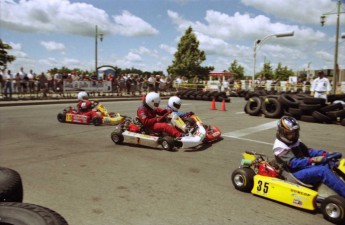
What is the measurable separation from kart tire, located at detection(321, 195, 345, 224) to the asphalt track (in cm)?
11

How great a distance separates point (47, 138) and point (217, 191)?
17.9 ft

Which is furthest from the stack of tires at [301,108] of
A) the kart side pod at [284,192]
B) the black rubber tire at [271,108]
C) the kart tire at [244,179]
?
the kart side pod at [284,192]

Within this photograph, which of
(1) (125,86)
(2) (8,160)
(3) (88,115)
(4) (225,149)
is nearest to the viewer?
(2) (8,160)

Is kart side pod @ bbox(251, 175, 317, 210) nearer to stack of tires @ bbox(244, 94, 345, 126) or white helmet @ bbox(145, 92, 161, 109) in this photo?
white helmet @ bbox(145, 92, 161, 109)

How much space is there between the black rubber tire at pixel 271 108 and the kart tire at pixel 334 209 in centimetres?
909

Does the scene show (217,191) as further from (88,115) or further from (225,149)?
(88,115)

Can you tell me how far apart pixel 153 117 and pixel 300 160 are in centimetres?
404

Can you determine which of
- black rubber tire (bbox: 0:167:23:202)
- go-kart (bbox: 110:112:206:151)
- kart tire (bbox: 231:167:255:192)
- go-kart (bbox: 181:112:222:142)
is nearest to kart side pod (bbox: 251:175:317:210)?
kart tire (bbox: 231:167:255:192)

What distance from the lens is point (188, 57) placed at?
4262cm

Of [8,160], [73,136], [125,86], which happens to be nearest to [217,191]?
[8,160]

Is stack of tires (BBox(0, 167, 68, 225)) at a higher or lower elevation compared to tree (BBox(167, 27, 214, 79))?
lower

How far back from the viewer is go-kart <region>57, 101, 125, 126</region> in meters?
10.9

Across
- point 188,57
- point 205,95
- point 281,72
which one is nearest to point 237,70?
point 281,72

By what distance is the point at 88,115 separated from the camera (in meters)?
11.2
